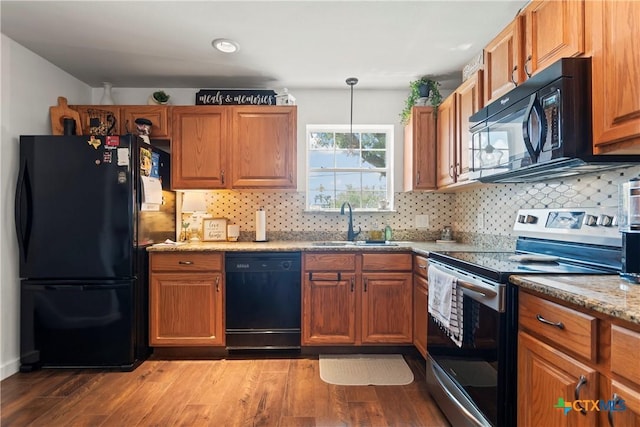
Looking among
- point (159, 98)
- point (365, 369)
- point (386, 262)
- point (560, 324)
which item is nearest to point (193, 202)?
point (159, 98)

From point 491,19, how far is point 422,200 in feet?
5.38

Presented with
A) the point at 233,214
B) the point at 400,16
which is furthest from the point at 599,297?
the point at 233,214

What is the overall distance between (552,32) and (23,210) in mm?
3456

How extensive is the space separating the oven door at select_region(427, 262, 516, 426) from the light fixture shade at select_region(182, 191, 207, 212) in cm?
229

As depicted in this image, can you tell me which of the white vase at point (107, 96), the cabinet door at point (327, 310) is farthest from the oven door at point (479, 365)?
the white vase at point (107, 96)

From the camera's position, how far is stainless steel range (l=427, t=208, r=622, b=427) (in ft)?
4.42

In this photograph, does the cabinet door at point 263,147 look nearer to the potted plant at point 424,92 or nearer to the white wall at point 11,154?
the potted plant at point 424,92

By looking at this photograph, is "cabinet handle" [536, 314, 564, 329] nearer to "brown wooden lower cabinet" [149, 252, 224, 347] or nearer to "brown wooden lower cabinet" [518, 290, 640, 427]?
"brown wooden lower cabinet" [518, 290, 640, 427]

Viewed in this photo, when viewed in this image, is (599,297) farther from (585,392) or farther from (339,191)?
(339,191)

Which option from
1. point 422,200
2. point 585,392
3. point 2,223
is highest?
point 422,200

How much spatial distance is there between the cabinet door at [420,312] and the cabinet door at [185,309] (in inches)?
61.3

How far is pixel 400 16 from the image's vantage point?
2.10 m

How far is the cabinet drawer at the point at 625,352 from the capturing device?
834 millimetres

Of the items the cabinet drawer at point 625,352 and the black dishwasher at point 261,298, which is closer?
the cabinet drawer at point 625,352
